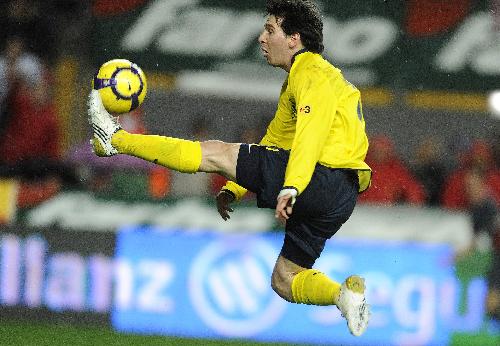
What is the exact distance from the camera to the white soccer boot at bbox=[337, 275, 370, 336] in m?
6.88

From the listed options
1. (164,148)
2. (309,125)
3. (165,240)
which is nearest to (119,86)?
(164,148)

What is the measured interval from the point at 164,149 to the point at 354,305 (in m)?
1.37

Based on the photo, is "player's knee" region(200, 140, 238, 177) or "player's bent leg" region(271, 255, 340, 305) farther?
"player's bent leg" region(271, 255, 340, 305)

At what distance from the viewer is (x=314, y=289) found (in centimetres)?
725

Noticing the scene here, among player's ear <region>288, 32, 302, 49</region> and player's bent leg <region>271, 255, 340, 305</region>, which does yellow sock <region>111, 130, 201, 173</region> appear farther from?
player's bent leg <region>271, 255, 340, 305</region>

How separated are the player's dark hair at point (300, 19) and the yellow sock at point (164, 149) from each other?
87cm

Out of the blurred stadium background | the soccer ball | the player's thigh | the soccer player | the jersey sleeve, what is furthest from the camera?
the blurred stadium background

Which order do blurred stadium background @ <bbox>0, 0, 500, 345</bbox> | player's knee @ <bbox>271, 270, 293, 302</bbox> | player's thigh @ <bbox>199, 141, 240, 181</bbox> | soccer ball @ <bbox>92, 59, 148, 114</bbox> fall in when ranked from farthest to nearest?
blurred stadium background @ <bbox>0, 0, 500, 345</bbox> → player's knee @ <bbox>271, 270, 293, 302</bbox> → soccer ball @ <bbox>92, 59, 148, 114</bbox> → player's thigh @ <bbox>199, 141, 240, 181</bbox>

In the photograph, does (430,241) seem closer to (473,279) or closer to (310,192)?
(473,279)

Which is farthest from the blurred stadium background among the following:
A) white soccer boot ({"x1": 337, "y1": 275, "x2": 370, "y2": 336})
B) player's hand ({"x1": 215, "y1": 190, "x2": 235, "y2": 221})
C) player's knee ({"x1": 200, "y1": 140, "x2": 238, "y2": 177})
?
white soccer boot ({"x1": 337, "y1": 275, "x2": 370, "y2": 336})

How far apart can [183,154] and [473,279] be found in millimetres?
4665

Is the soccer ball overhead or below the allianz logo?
overhead

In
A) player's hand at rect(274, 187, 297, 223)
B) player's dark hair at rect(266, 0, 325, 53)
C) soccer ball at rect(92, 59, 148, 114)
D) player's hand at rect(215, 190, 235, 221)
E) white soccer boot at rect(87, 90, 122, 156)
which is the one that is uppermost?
player's dark hair at rect(266, 0, 325, 53)

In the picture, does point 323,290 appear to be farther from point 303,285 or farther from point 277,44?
point 277,44
